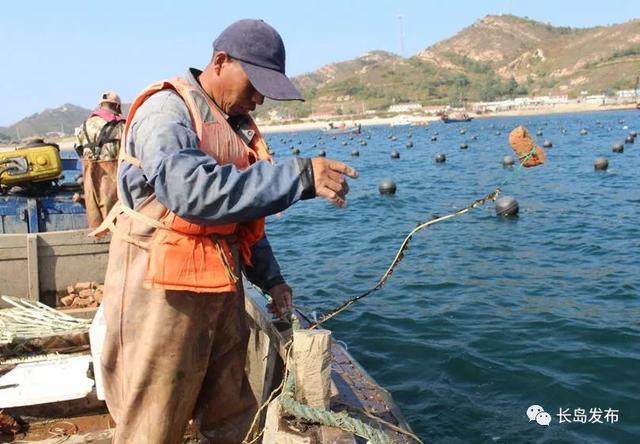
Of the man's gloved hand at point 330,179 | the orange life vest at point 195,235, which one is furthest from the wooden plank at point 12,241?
the man's gloved hand at point 330,179

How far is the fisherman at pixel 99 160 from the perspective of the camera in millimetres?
7141

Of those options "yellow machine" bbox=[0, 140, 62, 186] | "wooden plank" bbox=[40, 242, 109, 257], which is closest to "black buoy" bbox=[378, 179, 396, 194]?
"yellow machine" bbox=[0, 140, 62, 186]

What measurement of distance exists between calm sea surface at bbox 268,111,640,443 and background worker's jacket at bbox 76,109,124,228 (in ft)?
13.4

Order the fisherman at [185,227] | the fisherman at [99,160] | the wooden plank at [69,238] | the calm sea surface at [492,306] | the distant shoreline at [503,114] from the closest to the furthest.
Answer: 1. the fisherman at [185,227]
2. the calm sea surface at [492,306]
3. the wooden plank at [69,238]
4. the fisherman at [99,160]
5. the distant shoreline at [503,114]

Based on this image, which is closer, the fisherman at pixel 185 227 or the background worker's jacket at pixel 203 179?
the background worker's jacket at pixel 203 179

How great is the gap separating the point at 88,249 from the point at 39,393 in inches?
107

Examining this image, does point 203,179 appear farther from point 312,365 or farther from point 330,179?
point 312,365

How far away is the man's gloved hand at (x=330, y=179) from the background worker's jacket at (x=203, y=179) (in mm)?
31

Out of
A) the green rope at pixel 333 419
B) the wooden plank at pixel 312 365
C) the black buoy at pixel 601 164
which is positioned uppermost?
the black buoy at pixel 601 164

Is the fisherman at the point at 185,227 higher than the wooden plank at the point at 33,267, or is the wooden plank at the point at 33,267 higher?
the fisherman at the point at 185,227

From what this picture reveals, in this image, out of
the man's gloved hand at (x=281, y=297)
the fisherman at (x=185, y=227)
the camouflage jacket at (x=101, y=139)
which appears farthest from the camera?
the camouflage jacket at (x=101, y=139)

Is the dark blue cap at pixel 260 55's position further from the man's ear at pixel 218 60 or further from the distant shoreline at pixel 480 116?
the distant shoreline at pixel 480 116

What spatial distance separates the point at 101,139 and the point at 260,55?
17.6ft

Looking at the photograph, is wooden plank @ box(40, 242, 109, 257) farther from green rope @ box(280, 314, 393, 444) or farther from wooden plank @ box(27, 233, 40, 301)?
green rope @ box(280, 314, 393, 444)
